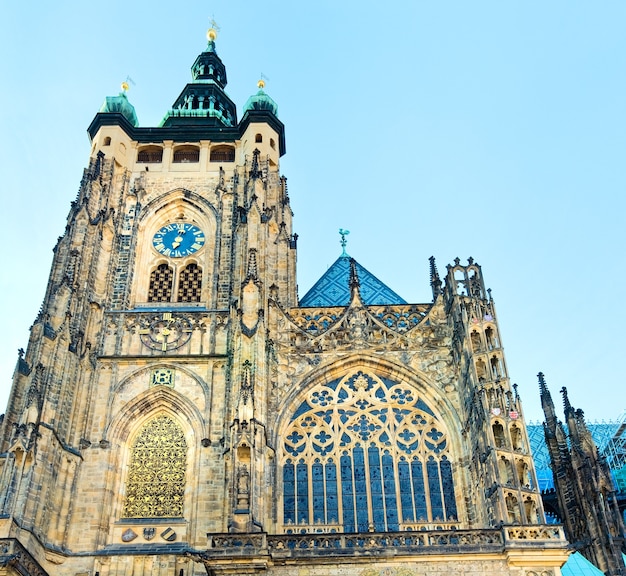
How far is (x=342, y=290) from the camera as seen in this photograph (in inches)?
1002

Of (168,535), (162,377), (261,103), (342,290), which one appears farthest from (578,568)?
(261,103)

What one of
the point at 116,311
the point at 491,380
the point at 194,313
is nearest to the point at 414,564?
the point at 491,380

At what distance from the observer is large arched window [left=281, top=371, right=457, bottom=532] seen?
18953mm

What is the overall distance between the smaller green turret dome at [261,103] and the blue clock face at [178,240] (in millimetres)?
5099

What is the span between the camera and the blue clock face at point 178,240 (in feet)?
→ 82.5

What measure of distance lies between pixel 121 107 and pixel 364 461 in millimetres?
15359

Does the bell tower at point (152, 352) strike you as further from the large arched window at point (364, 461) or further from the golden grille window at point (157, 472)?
the large arched window at point (364, 461)

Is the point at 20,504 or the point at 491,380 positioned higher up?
the point at 491,380

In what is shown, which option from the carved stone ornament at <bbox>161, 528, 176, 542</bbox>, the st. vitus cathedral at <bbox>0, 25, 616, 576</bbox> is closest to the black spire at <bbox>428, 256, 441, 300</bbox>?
the st. vitus cathedral at <bbox>0, 25, 616, 576</bbox>

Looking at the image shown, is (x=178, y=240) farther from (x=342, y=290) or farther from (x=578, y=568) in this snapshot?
(x=578, y=568)

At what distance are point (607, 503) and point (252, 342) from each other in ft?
35.7

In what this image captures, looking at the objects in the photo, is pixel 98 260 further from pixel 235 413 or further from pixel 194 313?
pixel 235 413

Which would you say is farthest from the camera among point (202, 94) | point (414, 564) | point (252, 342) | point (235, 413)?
point (202, 94)

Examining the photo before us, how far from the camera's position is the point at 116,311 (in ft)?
75.1
